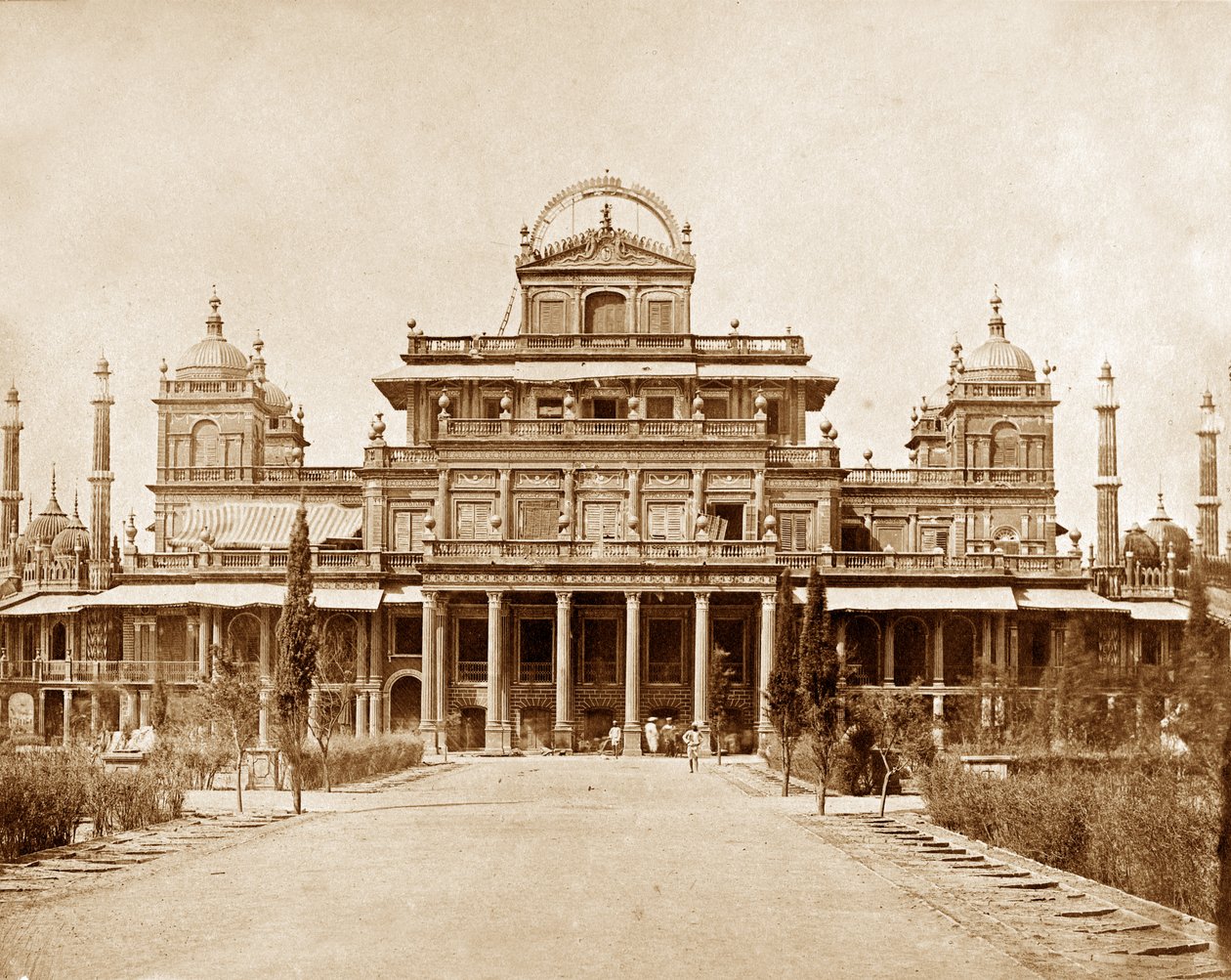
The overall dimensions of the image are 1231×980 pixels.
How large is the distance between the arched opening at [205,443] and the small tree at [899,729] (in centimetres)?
4068

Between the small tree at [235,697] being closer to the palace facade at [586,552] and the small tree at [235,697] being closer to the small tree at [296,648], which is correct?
the small tree at [296,648]

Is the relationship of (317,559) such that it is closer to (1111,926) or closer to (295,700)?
(295,700)

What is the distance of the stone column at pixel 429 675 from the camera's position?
175 feet

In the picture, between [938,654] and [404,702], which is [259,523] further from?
[938,654]

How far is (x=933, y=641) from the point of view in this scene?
185 feet

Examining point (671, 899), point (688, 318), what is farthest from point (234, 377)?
→ point (671, 899)

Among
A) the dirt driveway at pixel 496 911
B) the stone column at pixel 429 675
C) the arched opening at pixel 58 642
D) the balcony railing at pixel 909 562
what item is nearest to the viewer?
the dirt driveway at pixel 496 911

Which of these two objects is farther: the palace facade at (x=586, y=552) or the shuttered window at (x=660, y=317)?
the shuttered window at (x=660, y=317)

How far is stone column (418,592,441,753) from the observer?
53344 millimetres

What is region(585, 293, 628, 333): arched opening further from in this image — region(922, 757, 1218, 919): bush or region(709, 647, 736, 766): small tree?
region(922, 757, 1218, 919): bush

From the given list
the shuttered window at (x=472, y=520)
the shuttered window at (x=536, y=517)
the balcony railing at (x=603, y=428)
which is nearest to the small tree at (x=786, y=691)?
the balcony railing at (x=603, y=428)

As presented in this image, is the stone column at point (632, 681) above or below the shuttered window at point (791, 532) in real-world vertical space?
below

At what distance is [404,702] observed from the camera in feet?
189

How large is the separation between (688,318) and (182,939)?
48776 mm
